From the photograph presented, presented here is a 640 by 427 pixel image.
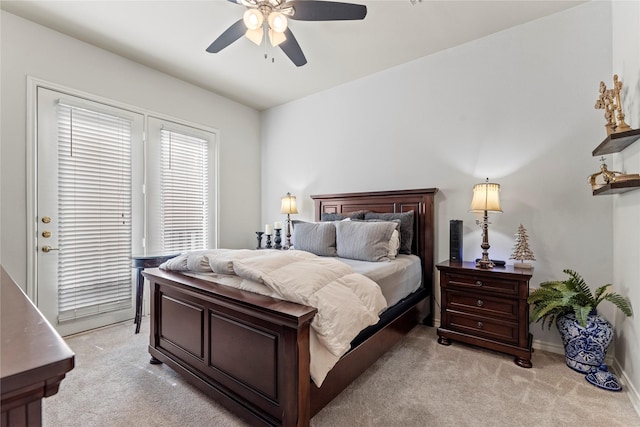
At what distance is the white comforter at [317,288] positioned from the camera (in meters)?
1.49

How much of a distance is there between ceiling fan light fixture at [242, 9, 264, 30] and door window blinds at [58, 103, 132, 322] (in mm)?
2150

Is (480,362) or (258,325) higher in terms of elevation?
(258,325)

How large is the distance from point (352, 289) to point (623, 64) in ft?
8.63

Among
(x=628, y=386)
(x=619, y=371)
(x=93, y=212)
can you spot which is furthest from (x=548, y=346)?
(x=93, y=212)

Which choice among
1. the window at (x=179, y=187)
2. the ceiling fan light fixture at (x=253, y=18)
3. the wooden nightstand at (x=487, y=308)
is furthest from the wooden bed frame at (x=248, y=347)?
the ceiling fan light fixture at (x=253, y=18)

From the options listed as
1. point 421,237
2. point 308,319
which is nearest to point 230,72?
point 421,237

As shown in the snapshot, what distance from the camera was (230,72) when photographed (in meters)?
3.65

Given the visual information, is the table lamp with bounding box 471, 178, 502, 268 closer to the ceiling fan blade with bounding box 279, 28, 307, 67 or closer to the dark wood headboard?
the dark wood headboard

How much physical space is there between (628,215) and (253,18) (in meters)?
2.98

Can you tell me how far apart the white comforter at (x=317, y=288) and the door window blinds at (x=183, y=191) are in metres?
1.97

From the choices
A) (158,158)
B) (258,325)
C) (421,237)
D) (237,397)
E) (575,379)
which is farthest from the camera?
(158,158)

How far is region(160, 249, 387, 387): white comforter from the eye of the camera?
1.49 metres

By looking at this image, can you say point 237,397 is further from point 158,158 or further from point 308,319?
point 158,158

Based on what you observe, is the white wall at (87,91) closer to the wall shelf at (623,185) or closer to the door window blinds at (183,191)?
the door window blinds at (183,191)
